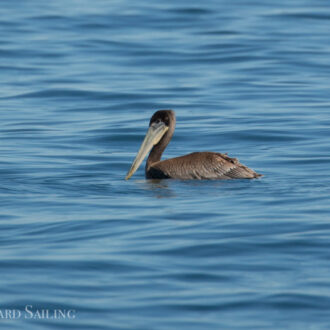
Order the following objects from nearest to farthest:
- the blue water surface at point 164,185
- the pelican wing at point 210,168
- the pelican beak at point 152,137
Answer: the blue water surface at point 164,185, the pelican wing at point 210,168, the pelican beak at point 152,137

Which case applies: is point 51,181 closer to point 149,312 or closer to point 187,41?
point 149,312

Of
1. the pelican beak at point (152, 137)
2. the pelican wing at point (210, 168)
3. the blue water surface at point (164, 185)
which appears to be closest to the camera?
the blue water surface at point (164, 185)

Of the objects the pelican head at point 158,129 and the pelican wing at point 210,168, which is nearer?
the pelican wing at point 210,168

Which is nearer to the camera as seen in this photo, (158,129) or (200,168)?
(200,168)

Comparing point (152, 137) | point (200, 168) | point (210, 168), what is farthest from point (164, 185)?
point (152, 137)

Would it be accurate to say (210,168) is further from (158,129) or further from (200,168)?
(158,129)

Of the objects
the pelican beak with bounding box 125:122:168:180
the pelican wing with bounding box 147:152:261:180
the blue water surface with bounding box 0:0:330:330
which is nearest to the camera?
the blue water surface with bounding box 0:0:330:330

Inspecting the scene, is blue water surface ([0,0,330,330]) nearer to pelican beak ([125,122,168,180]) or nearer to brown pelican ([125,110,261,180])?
brown pelican ([125,110,261,180])

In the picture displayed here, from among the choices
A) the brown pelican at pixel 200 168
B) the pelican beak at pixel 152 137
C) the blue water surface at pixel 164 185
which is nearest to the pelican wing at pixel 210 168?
the brown pelican at pixel 200 168

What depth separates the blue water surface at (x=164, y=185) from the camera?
6930 mm

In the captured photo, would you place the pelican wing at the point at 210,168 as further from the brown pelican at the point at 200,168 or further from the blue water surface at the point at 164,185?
the blue water surface at the point at 164,185

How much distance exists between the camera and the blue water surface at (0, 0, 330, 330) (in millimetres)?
6930

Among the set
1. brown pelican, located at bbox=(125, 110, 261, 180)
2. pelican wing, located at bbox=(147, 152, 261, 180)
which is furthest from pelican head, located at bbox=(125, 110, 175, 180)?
pelican wing, located at bbox=(147, 152, 261, 180)

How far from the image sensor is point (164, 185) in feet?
36.0
